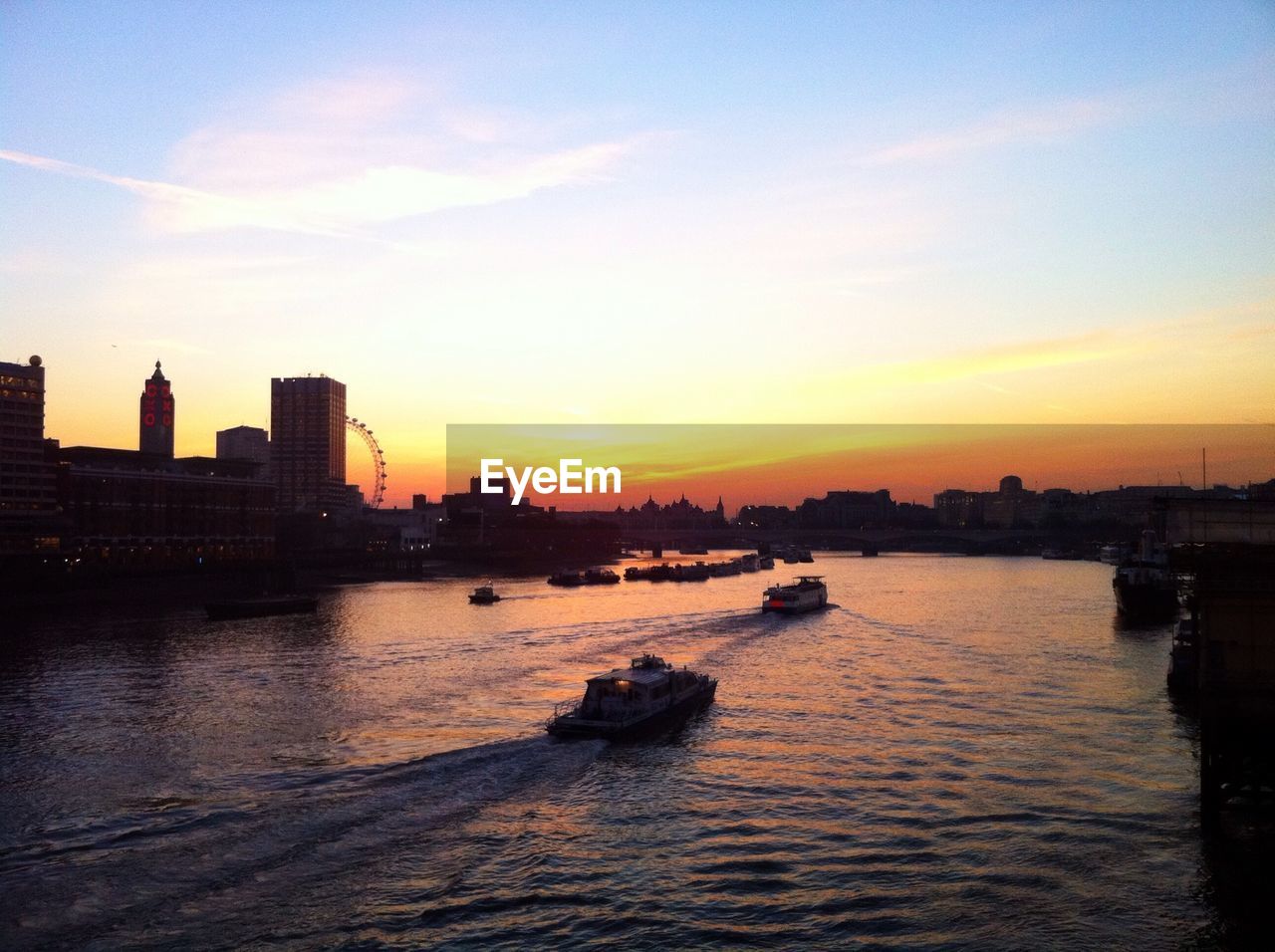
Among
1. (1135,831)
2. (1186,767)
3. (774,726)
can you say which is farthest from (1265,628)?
(774,726)

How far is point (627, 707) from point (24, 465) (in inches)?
4051

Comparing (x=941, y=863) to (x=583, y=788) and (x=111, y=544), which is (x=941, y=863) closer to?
(x=583, y=788)

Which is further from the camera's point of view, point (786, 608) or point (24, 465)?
point (24, 465)

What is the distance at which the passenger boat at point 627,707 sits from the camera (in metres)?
37.0

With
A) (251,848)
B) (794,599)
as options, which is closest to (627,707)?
(251,848)

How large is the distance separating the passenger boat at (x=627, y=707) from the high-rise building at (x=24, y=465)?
3550 inches

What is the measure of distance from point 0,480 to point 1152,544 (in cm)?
12393

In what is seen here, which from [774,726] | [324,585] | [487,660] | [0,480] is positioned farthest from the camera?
[324,585]

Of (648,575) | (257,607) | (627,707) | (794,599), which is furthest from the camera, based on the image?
(648,575)

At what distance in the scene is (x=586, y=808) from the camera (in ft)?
94.8

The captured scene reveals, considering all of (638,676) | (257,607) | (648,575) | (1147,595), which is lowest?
(648,575)

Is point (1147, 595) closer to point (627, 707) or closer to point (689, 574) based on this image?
point (627, 707)

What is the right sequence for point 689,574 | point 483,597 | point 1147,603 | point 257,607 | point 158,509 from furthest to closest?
point 689,574 < point 158,509 < point 483,597 < point 257,607 < point 1147,603

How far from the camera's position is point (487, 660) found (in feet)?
186
